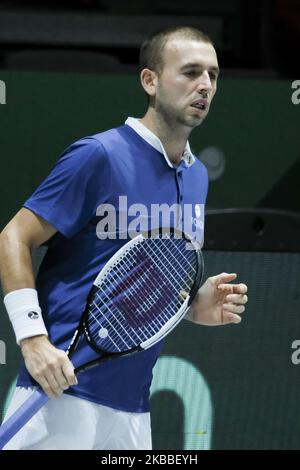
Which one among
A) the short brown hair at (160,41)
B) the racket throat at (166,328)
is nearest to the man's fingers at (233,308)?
the racket throat at (166,328)

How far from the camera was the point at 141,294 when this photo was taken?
2.80 meters

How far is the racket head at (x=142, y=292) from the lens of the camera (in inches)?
108

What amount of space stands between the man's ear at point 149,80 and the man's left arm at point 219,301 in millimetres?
472

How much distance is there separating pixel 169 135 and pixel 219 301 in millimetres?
414

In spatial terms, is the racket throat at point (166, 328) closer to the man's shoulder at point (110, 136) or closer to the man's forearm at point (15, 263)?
the man's forearm at point (15, 263)

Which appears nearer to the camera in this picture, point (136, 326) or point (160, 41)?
point (136, 326)

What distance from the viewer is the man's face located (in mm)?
2859
